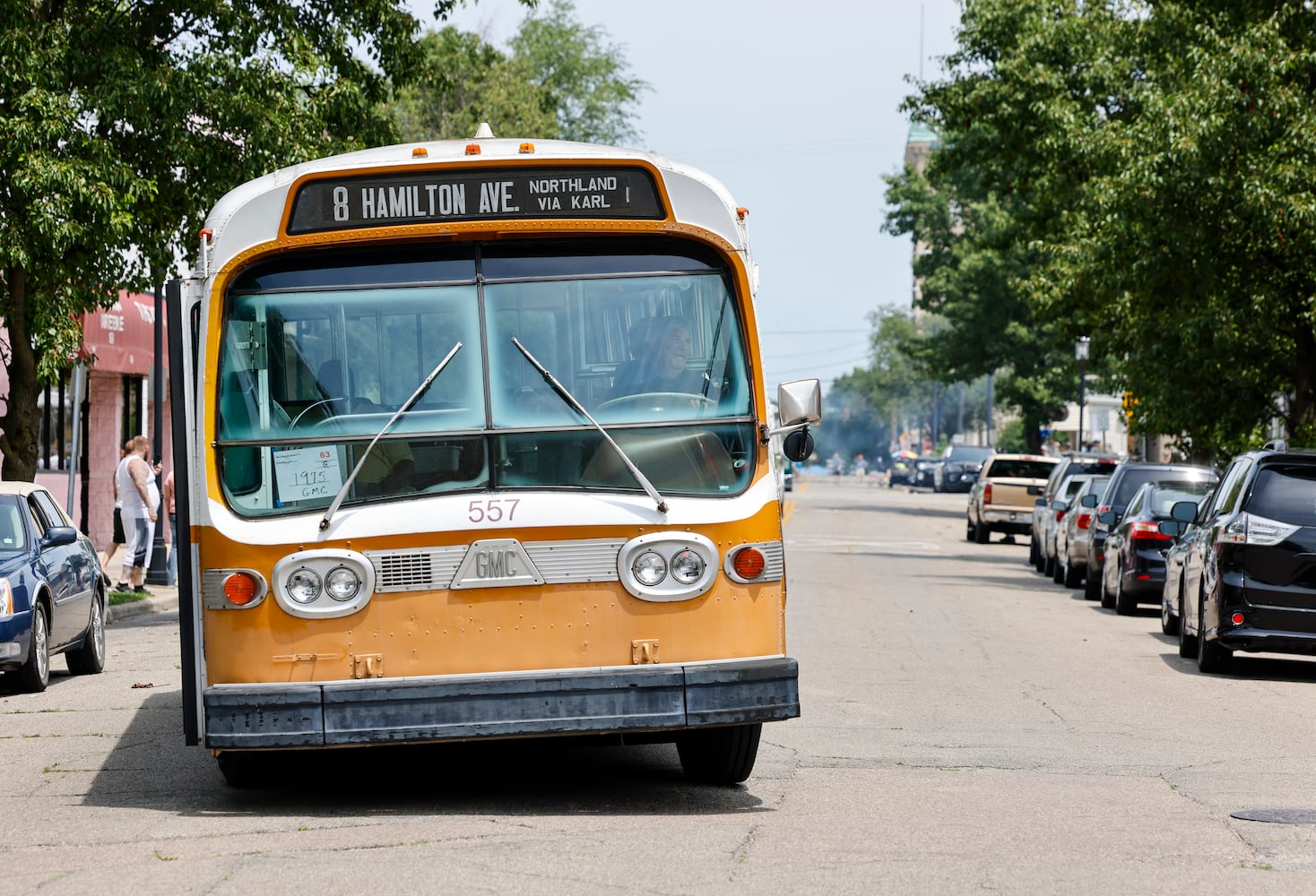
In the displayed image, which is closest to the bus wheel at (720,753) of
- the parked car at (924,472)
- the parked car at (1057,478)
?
the parked car at (1057,478)

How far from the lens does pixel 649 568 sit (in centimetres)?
812

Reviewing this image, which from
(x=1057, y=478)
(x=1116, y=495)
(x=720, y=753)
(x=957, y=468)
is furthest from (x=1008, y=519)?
(x=957, y=468)

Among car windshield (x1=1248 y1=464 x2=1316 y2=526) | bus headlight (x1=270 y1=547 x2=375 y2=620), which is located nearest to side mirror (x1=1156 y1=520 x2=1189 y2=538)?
car windshield (x1=1248 y1=464 x2=1316 y2=526)

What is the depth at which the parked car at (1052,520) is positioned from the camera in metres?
28.8

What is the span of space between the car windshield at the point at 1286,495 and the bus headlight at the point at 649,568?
296 inches

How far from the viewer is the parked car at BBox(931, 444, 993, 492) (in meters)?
81.9

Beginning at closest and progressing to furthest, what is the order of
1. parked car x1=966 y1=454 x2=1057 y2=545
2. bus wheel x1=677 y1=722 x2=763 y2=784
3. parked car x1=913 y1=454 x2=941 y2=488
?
1. bus wheel x1=677 y1=722 x2=763 y2=784
2. parked car x1=966 y1=454 x2=1057 y2=545
3. parked car x1=913 y1=454 x2=941 y2=488

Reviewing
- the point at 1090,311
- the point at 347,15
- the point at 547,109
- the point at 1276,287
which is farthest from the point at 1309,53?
the point at 547,109

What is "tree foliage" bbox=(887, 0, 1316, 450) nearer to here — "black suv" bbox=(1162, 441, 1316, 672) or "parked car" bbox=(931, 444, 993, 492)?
"black suv" bbox=(1162, 441, 1316, 672)

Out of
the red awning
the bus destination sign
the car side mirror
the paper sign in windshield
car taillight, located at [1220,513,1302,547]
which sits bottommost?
car taillight, located at [1220,513,1302,547]

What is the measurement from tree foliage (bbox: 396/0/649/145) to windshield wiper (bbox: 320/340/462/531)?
1446cm

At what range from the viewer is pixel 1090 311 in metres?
31.4

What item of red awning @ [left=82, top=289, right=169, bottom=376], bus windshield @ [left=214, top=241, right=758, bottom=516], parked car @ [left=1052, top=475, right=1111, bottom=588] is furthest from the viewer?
red awning @ [left=82, top=289, right=169, bottom=376]

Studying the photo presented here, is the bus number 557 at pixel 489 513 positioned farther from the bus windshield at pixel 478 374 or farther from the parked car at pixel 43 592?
the parked car at pixel 43 592
